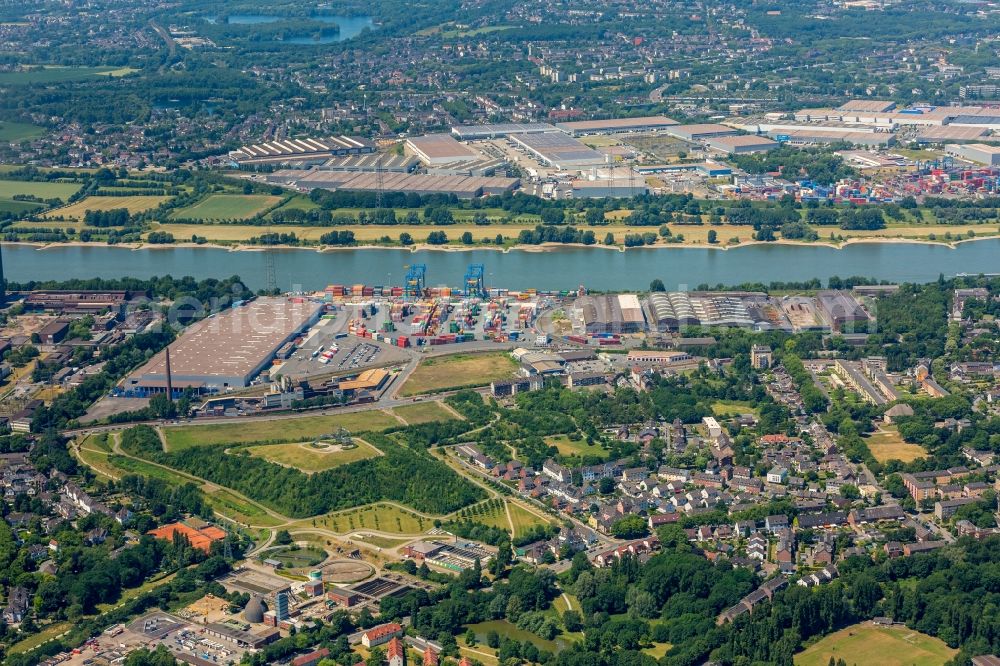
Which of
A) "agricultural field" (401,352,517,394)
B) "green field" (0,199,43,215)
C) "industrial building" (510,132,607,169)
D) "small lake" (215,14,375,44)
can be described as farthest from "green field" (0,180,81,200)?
"small lake" (215,14,375,44)

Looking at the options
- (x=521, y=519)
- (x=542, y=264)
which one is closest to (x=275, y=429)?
(x=521, y=519)

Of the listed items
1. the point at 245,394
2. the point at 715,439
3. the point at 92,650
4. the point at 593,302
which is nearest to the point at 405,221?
the point at 593,302

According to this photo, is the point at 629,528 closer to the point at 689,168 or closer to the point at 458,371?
the point at 458,371

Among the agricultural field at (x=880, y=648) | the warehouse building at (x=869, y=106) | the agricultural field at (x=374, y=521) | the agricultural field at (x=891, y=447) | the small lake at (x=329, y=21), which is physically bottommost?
the agricultural field at (x=880, y=648)

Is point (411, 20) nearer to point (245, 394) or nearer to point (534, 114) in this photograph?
point (534, 114)

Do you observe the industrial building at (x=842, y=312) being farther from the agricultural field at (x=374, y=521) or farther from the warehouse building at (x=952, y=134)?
the warehouse building at (x=952, y=134)

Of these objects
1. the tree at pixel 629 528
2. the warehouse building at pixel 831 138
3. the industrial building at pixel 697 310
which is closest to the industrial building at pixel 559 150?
the warehouse building at pixel 831 138

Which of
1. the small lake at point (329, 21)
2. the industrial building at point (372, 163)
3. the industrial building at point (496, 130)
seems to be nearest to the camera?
the industrial building at point (372, 163)
